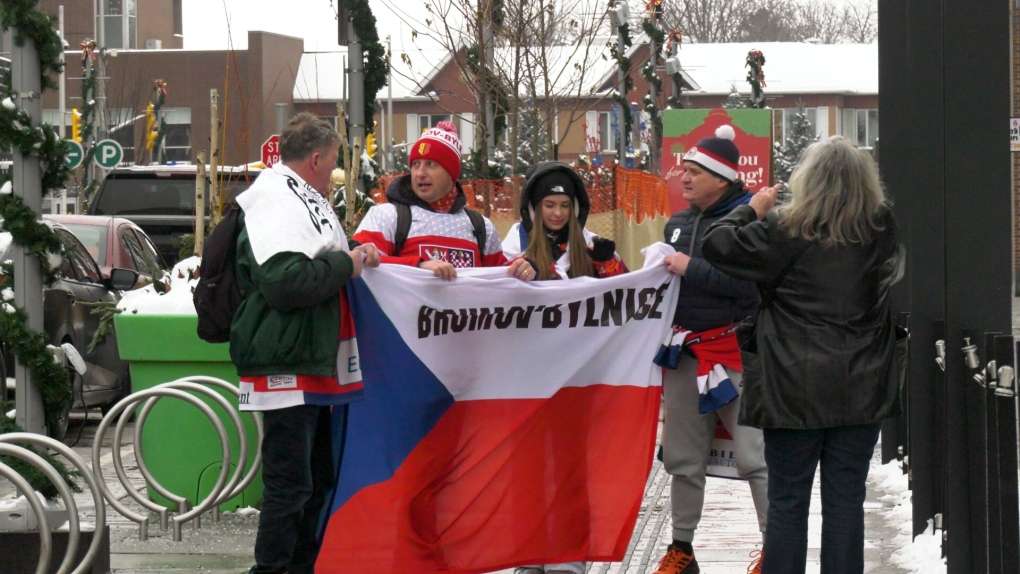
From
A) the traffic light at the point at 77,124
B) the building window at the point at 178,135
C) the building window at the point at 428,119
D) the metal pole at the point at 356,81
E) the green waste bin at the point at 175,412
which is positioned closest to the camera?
the green waste bin at the point at 175,412

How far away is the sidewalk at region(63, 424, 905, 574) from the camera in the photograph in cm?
671

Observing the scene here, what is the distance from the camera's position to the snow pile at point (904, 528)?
6.49 m

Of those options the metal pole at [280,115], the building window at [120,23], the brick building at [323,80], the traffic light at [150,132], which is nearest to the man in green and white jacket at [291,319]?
the traffic light at [150,132]

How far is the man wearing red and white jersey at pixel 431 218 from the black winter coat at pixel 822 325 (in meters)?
1.29

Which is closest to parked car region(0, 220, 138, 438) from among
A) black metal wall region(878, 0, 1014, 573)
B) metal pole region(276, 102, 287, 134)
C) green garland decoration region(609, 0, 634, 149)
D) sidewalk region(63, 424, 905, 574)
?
sidewalk region(63, 424, 905, 574)

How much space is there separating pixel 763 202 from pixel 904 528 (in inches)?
105

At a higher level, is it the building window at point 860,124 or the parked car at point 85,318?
the building window at point 860,124

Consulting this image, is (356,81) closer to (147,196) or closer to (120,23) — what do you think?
(147,196)

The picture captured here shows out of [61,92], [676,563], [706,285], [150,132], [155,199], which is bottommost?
[676,563]

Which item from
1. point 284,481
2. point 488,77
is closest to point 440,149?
point 284,481

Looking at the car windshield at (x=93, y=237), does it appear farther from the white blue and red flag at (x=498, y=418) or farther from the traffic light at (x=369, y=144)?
the white blue and red flag at (x=498, y=418)

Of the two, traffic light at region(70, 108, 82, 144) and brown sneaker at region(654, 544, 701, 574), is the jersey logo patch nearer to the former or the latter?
brown sneaker at region(654, 544, 701, 574)

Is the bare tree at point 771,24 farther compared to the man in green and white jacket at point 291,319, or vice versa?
the bare tree at point 771,24

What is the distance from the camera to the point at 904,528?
24.4ft
